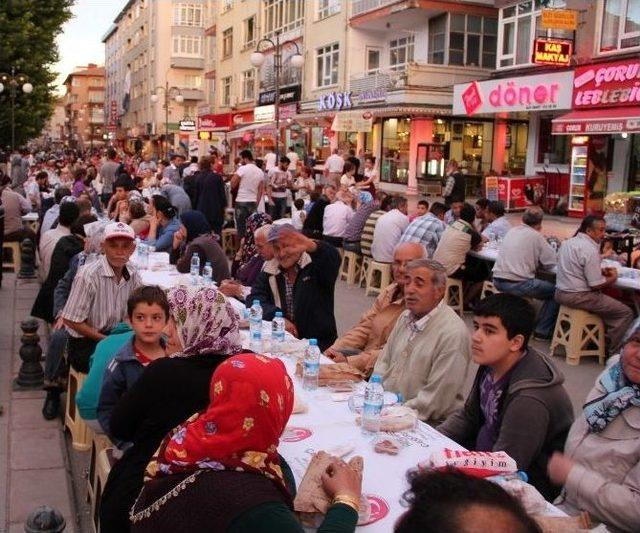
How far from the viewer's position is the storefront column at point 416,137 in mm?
27953

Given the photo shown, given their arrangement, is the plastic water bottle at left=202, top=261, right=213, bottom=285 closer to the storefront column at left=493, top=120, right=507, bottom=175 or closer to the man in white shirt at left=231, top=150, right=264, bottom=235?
the man in white shirt at left=231, top=150, right=264, bottom=235

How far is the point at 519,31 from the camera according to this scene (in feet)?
78.5

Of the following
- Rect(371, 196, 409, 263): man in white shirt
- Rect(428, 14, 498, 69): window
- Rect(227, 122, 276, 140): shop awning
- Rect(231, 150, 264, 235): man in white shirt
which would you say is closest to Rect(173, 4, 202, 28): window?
Rect(227, 122, 276, 140): shop awning

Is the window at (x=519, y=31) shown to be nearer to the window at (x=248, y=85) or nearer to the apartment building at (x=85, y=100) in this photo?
the window at (x=248, y=85)

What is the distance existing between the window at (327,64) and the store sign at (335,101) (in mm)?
1511

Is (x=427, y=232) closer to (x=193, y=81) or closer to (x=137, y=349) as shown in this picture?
(x=137, y=349)

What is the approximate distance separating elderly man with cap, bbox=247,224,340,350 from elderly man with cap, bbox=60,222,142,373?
120 cm

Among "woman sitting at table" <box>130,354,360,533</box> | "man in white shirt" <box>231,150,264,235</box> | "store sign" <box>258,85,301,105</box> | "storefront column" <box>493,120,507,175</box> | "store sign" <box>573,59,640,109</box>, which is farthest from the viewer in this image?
"store sign" <box>258,85,301,105</box>

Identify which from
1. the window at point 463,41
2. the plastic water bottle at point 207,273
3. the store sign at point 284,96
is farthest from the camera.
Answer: the store sign at point 284,96

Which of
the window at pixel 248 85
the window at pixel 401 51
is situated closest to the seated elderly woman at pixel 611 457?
the window at pixel 401 51

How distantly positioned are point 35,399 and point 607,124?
1634 cm

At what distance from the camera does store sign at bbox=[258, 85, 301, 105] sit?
35.2m

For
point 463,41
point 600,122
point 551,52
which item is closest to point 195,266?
point 600,122

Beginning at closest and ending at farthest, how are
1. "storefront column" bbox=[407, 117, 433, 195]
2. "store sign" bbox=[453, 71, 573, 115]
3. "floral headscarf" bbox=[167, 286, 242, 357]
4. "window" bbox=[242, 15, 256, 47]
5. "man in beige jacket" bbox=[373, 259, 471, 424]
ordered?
"floral headscarf" bbox=[167, 286, 242, 357] < "man in beige jacket" bbox=[373, 259, 471, 424] < "store sign" bbox=[453, 71, 573, 115] < "storefront column" bbox=[407, 117, 433, 195] < "window" bbox=[242, 15, 256, 47]
